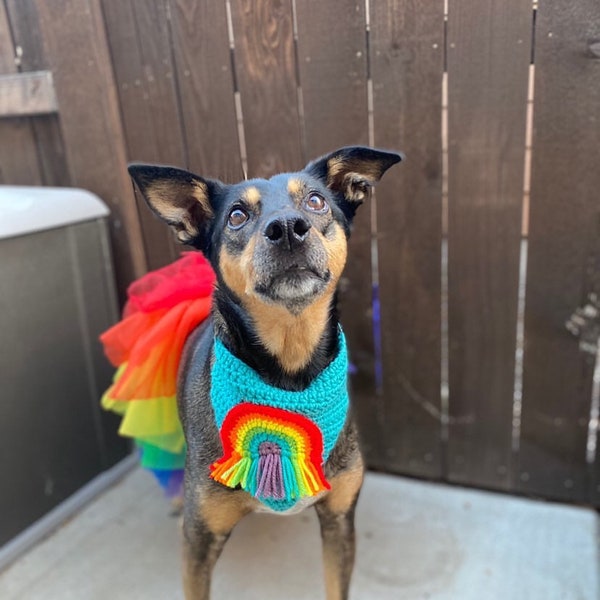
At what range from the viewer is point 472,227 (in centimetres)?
246

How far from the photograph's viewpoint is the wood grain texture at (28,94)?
111 inches

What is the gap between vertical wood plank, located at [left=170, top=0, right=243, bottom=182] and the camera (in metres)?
2.47

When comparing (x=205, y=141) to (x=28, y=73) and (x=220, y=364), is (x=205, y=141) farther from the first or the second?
(x=220, y=364)

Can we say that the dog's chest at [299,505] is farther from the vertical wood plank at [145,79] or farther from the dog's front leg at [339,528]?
the vertical wood plank at [145,79]

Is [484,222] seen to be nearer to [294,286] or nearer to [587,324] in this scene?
[587,324]

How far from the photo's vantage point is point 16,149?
3.04m

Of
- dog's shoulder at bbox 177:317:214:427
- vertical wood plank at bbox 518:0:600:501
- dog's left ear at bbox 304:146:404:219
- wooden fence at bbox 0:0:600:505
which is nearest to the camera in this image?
dog's left ear at bbox 304:146:404:219

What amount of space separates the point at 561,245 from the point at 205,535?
1785 millimetres

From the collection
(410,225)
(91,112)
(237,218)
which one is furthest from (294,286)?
(91,112)

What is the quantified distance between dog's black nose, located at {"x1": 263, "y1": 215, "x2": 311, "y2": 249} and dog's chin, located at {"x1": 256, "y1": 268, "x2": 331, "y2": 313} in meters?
0.08

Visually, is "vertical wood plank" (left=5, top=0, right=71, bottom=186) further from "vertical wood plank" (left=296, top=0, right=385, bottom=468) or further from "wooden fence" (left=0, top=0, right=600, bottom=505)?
"vertical wood plank" (left=296, top=0, right=385, bottom=468)

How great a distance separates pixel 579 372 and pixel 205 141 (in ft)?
6.45

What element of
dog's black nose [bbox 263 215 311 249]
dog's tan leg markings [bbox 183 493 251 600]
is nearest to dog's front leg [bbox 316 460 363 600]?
dog's tan leg markings [bbox 183 493 251 600]

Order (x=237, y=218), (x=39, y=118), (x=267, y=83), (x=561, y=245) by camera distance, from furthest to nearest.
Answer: (x=39, y=118)
(x=267, y=83)
(x=561, y=245)
(x=237, y=218)
